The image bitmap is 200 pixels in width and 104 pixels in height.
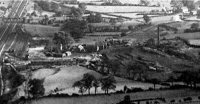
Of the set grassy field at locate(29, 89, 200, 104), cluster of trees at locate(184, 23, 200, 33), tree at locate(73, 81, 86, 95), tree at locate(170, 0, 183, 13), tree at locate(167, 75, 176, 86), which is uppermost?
tree at locate(170, 0, 183, 13)

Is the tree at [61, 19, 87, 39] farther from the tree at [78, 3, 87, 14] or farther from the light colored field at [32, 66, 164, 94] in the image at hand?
the light colored field at [32, 66, 164, 94]

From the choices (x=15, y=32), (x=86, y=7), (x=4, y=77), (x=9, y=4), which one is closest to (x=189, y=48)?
(x=4, y=77)

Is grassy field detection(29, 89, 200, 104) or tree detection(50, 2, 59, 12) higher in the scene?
tree detection(50, 2, 59, 12)

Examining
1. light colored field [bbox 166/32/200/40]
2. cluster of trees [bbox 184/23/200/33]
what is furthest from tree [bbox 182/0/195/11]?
light colored field [bbox 166/32/200/40]

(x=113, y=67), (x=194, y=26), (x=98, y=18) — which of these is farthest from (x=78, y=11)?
(x=113, y=67)

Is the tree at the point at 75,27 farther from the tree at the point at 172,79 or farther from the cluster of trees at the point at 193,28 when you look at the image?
the tree at the point at 172,79

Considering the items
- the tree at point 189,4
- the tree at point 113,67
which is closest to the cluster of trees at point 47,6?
the tree at point 189,4

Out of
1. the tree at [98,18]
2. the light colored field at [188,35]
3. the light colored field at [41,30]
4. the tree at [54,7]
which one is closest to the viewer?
the light colored field at [188,35]

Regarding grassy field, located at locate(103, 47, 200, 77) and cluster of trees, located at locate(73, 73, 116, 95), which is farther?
grassy field, located at locate(103, 47, 200, 77)
